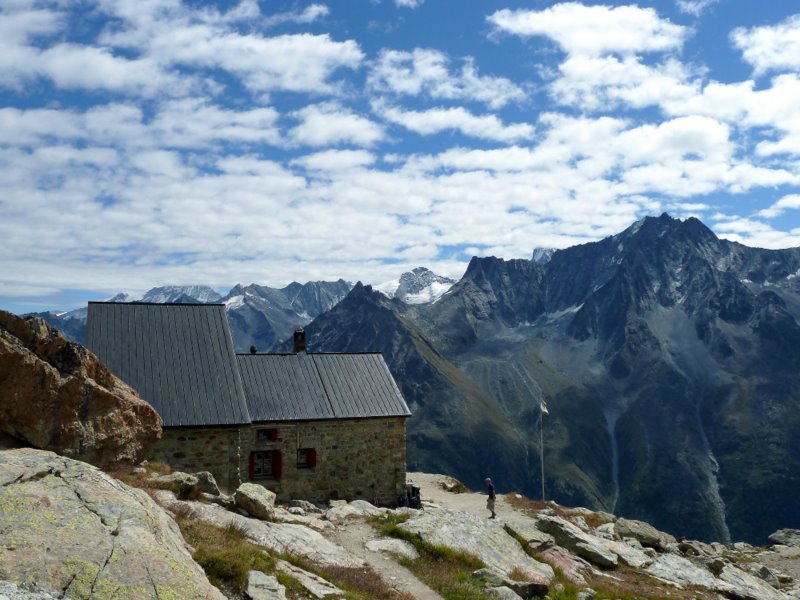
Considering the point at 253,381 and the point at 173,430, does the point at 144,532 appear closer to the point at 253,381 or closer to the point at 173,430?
the point at 173,430

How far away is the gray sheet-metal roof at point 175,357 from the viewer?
32.2m

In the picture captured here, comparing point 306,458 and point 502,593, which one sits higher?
point 502,593

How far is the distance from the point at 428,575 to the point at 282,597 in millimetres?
6792

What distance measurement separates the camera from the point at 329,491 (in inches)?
1454

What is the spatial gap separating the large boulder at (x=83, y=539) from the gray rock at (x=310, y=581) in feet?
8.81

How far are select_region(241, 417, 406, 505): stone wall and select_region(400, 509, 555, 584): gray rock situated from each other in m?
13.3

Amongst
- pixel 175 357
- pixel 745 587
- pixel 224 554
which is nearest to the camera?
pixel 224 554

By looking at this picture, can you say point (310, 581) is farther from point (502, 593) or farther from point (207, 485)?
point (207, 485)

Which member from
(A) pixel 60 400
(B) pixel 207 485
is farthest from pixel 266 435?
(A) pixel 60 400

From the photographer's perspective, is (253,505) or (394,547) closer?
(253,505)

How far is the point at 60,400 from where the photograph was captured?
20.4 m

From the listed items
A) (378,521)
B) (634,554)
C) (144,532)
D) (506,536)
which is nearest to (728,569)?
(634,554)

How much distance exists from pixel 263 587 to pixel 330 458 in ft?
81.8

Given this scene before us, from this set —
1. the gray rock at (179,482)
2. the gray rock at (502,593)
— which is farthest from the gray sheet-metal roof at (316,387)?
the gray rock at (502,593)
